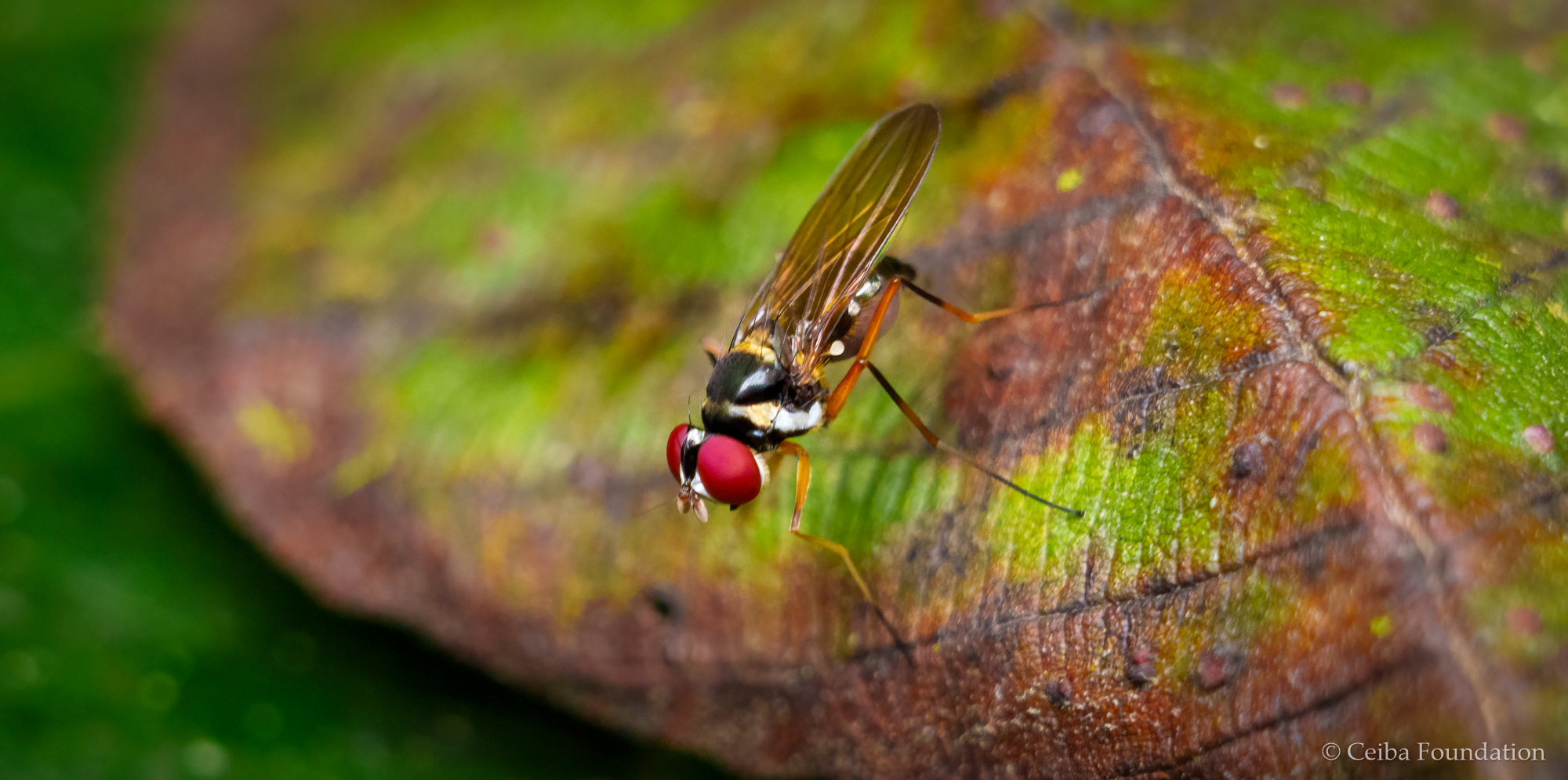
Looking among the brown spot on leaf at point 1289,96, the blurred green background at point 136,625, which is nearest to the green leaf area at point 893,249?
the brown spot on leaf at point 1289,96

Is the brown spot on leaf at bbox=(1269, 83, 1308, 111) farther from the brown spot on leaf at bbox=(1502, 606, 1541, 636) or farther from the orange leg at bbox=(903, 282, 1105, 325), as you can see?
the brown spot on leaf at bbox=(1502, 606, 1541, 636)

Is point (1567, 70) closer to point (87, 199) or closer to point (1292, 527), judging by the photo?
point (1292, 527)

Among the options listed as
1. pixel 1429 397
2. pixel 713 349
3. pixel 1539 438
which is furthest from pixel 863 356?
pixel 1539 438

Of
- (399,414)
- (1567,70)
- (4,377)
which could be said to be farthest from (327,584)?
(1567,70)

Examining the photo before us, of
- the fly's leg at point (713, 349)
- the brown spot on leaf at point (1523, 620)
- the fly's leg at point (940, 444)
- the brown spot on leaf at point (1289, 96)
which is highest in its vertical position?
the brown spot on leaf at point (1289, 96)

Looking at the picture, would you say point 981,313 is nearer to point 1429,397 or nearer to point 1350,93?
point 1429,397

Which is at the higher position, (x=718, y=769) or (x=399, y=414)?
(x=399, y=414)

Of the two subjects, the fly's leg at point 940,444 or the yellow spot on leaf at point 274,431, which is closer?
the fly's leg at point 940,444

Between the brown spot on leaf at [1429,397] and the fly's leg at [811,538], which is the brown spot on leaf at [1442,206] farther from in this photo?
the fly's leg at [811,538]
